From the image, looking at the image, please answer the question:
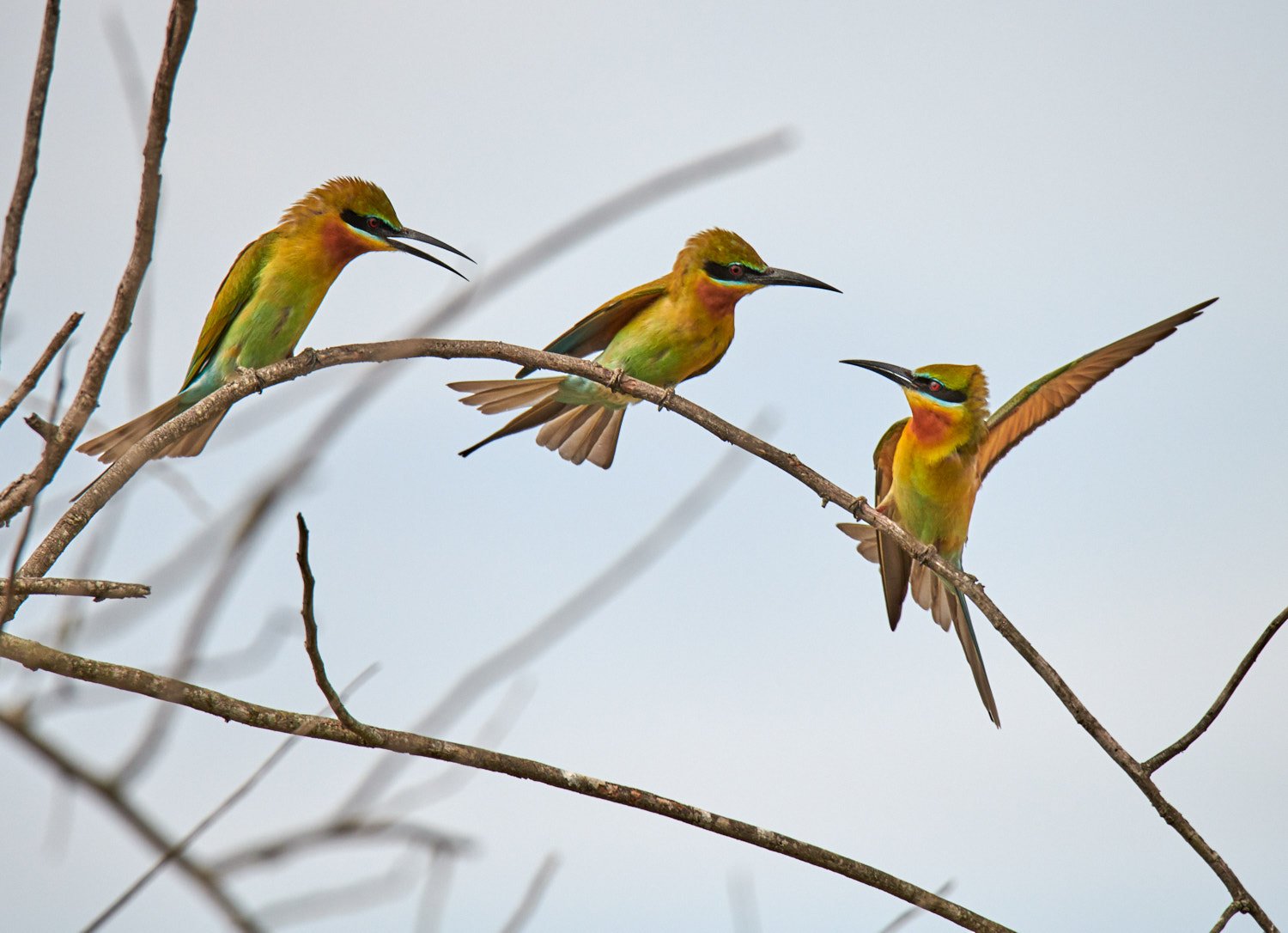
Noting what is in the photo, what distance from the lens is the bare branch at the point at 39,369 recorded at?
6.47 ft

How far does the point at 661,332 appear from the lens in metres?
5.32

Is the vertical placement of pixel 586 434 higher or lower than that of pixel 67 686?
higher

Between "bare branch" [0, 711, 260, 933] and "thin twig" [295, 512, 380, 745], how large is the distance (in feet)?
1.89

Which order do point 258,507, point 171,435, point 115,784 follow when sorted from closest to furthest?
1. point 115,784
2. point 258,507
3. point 171,435

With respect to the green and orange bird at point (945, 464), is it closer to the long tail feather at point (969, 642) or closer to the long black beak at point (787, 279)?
the long tail feather at point (969, 642)

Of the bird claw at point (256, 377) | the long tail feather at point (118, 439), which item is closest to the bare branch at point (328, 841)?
the bird claw at point (256, 377)

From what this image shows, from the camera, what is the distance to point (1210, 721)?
9.96 ft

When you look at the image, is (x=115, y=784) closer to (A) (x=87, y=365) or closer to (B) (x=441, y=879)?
(B) (x=441, y=879)

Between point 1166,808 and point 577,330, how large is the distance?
3.02 m

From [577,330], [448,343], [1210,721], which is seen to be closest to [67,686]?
[448,343]

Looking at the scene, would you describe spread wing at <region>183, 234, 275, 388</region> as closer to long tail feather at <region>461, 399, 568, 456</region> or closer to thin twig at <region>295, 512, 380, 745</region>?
long tail feather at <region>461, 399, 568, 456</region>

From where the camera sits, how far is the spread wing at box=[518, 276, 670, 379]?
5.30m

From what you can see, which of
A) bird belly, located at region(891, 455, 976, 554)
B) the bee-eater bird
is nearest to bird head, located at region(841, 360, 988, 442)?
bird belly, located at region(891, 455, 976, 554)

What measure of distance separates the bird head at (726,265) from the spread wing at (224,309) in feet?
5.83
